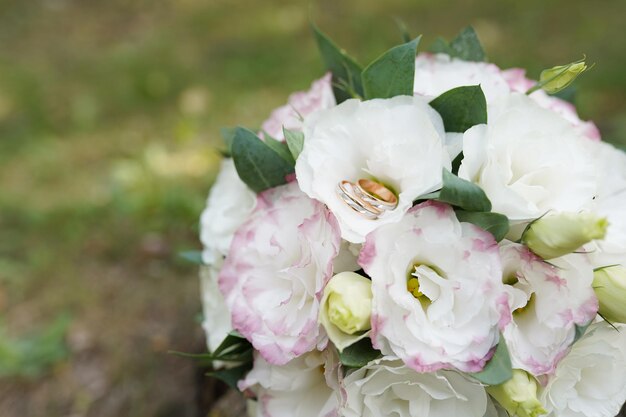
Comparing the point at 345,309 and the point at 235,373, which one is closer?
the point at 345,309

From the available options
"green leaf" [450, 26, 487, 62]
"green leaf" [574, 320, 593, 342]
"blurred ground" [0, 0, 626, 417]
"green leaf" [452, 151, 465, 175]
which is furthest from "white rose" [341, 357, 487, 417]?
"blurred ground" [0, 0, 626, 417]

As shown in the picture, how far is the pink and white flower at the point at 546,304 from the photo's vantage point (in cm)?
83

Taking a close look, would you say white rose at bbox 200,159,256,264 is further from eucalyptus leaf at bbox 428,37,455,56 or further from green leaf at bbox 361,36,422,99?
eucalyptus leaf at bbox 428,37,455,56

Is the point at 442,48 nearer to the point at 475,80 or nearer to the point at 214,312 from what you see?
the point at 475,80

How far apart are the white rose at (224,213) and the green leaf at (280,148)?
8 centimetres

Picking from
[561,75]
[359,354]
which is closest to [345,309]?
[359,354]

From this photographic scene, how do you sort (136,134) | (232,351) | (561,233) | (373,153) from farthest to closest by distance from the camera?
(136,134) < (232,351) < (373,153) < (561,233)

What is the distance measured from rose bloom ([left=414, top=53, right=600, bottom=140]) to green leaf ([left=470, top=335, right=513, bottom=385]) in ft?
1.15

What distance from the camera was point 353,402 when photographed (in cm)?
86

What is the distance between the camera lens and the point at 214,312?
1089 mm

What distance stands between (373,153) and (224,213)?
0.29 meters

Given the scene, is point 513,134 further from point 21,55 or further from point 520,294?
point 21,55

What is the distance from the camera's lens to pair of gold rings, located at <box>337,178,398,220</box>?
2.78 feet

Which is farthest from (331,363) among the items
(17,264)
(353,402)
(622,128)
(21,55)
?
(21,55)
